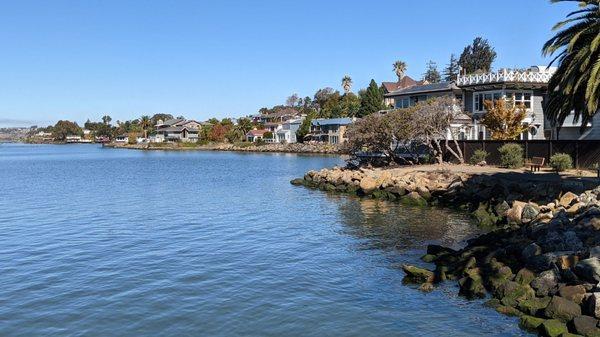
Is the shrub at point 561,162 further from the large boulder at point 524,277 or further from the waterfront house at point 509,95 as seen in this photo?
the large boulder at point 524,277

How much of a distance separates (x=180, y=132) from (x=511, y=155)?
155 meters

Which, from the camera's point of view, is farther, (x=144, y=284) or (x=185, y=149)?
(x=185, y=149)

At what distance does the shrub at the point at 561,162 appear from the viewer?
114ft

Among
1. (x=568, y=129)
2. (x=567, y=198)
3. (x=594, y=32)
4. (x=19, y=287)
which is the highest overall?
(x=594, y=32)

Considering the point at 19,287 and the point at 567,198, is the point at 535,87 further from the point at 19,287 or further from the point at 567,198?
the point at 19,287

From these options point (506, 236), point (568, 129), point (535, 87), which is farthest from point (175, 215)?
point (535, 87)

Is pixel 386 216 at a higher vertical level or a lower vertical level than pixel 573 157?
lower

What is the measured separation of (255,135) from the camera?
495 ft

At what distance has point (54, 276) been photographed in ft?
59.0

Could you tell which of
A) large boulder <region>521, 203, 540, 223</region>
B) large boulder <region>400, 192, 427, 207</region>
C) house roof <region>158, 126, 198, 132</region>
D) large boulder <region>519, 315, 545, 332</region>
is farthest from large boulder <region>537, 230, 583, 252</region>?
house roof <region>158, 126, 198, 132</region>

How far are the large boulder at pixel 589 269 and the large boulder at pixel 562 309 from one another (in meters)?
1.28

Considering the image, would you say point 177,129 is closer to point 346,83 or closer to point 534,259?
point 346,83

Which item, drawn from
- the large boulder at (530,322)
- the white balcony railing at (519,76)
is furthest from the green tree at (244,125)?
the large boulder at (530,322)

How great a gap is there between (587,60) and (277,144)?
109887 mm
